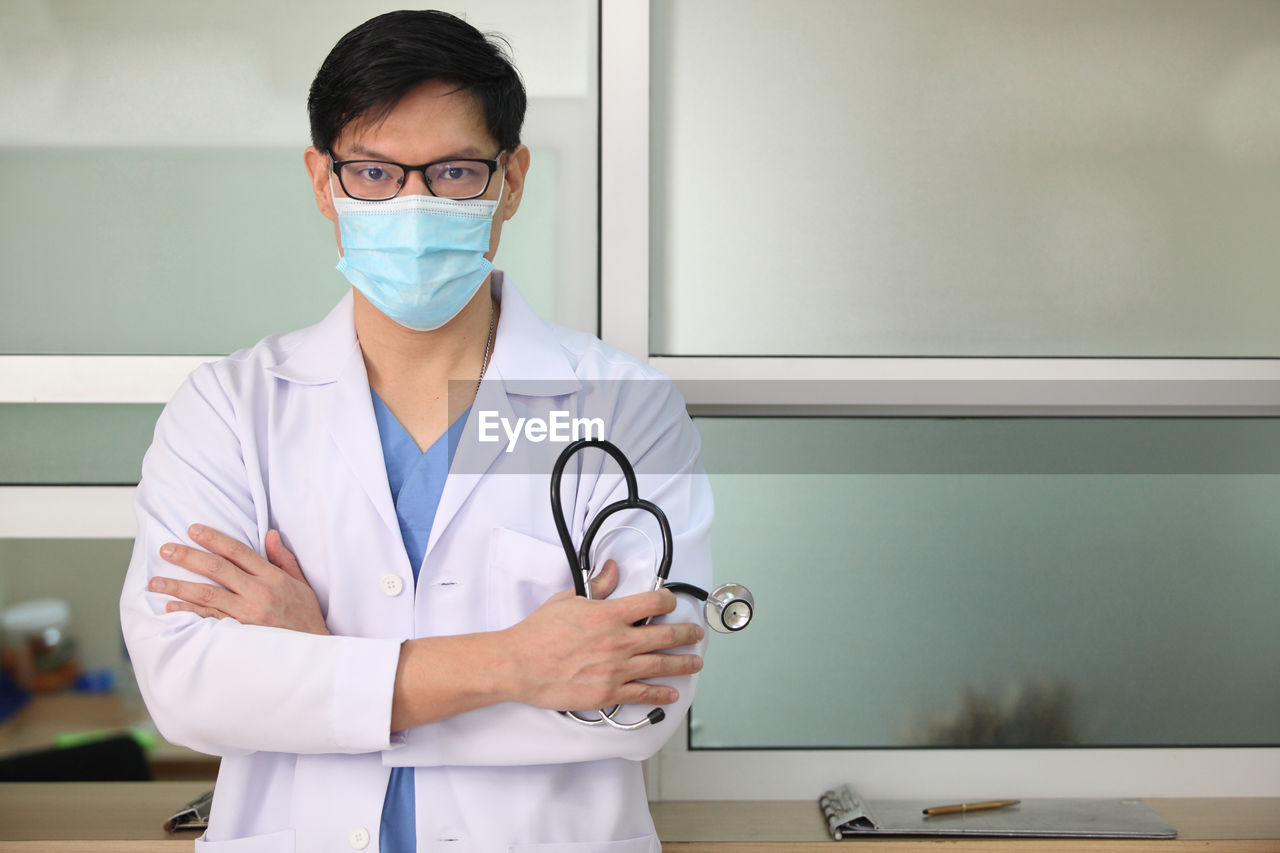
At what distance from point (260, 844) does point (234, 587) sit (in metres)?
0.31

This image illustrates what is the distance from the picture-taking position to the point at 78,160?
5.44 feet

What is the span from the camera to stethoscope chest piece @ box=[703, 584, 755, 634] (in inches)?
41.3

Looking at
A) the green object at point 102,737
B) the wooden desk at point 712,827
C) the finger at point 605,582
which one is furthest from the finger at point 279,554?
the green object at point 102,737

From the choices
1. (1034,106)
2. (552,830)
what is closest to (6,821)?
(552,830)

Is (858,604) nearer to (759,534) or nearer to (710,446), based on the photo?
(759,534)

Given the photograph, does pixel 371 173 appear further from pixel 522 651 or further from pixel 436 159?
Answer: pixel 522 651

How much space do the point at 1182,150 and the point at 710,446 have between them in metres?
0.93

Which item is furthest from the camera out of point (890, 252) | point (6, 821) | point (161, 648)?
point (890, 252)

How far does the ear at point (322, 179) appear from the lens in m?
1.19

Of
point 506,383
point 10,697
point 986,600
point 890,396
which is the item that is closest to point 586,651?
point 506,383

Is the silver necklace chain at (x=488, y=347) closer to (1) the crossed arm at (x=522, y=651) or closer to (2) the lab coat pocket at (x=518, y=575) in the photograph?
(2) the lab coat pocket at (x=518, y=575)

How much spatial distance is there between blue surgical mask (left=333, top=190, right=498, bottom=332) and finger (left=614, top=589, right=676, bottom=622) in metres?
0.44

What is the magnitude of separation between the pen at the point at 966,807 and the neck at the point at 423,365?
977 mm

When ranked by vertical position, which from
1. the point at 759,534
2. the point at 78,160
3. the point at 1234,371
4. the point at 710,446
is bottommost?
A: the point at 759,534
